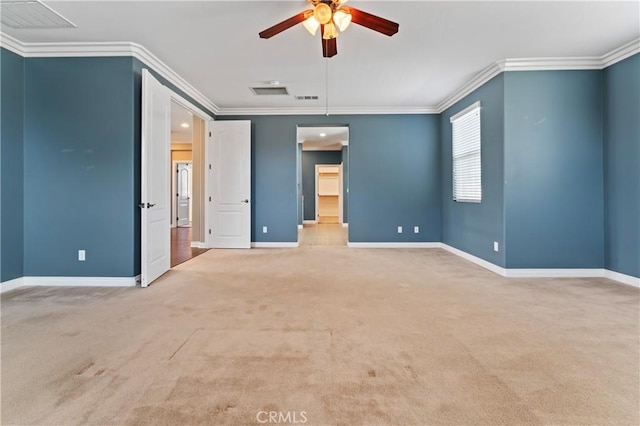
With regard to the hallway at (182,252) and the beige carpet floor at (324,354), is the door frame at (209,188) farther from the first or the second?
the beige carpet floor at (324,354)

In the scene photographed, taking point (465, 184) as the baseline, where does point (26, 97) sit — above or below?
above

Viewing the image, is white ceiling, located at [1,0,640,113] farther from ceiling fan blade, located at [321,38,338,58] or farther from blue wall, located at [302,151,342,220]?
blue wall, located at [302,151,342,220]

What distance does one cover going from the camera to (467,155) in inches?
198

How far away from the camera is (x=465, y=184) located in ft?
16.9

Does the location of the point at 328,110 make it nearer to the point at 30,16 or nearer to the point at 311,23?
the point at 311,23

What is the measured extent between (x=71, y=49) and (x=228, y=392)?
13.4 feet

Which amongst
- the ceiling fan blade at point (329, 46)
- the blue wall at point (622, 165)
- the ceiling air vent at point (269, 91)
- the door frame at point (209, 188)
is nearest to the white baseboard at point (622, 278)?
the blue wall at point (622, 165)

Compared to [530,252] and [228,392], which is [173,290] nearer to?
[228,392]

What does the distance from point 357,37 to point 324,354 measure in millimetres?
3094

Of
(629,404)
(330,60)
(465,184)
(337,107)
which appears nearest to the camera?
(629,404)

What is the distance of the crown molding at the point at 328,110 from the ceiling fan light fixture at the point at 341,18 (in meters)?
3.72

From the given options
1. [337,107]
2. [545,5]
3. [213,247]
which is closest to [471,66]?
[545,5]

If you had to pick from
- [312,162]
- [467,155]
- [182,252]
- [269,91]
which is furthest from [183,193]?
[467,155]

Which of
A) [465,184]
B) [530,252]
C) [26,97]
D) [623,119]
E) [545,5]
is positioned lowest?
[530,252]
